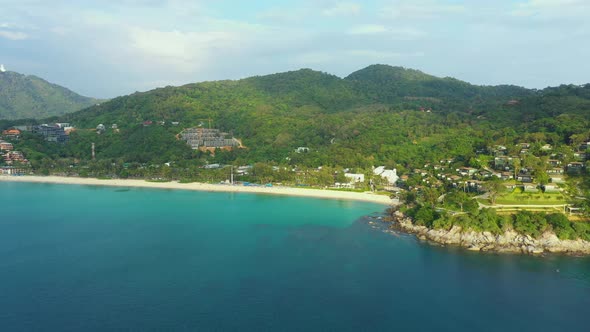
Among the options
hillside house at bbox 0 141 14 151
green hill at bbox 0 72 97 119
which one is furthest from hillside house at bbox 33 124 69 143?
green hill at bbox 0 72 97 119

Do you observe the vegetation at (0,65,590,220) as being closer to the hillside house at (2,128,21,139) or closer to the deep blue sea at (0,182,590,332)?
the hillside house at (2,128,21,139)

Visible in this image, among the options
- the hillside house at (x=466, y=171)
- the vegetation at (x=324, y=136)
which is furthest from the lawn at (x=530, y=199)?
the hillside house at (x=466, y=171)

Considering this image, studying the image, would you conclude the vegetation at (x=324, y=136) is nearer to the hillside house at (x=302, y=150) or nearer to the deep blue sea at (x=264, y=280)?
the hillside house at (x=302, y=150)

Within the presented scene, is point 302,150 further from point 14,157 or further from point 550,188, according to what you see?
point 14,157

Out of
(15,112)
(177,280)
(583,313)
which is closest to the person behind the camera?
(583,313)

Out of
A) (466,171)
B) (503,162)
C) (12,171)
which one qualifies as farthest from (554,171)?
(12,171)

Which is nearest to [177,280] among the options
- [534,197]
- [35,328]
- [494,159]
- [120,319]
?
[120,319]

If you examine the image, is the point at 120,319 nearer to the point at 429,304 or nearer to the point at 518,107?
the point at 429,304
